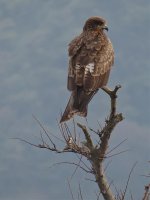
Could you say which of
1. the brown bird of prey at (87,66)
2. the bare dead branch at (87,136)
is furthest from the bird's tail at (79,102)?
the bare dead branch at (87,136)

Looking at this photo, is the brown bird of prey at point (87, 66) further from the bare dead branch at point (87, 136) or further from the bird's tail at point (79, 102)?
the bare dead branch at point (87, 136)

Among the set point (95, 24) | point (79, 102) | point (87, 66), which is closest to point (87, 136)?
point (79, 102)

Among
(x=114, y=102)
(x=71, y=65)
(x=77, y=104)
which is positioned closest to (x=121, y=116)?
(x=114, y=102)

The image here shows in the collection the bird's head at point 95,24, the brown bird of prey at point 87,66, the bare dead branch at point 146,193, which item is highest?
the bird's head at point 95,24

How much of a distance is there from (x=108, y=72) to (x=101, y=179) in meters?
2.59

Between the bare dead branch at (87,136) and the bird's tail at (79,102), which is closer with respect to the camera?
the bare dead branch at (87,136)

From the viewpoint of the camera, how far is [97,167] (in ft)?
35.8

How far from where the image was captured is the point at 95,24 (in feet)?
45.3

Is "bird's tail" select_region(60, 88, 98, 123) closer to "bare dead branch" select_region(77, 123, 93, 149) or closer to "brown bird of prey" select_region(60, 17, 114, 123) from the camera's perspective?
"brown bird of prey" select_region(60, 17, 114, 123)

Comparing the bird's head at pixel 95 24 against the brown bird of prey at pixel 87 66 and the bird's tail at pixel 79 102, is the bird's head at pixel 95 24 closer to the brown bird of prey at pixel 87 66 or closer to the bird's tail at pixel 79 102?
the brown bird of prey at pixel 87 66

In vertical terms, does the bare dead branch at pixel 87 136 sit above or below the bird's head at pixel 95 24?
below

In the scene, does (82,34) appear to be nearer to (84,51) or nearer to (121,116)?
(84,51)

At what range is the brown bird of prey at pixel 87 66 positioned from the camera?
11.1m

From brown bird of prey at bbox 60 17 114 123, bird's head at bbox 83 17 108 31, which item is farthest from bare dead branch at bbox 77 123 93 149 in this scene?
bird's head at bbox 83 17 108 31
